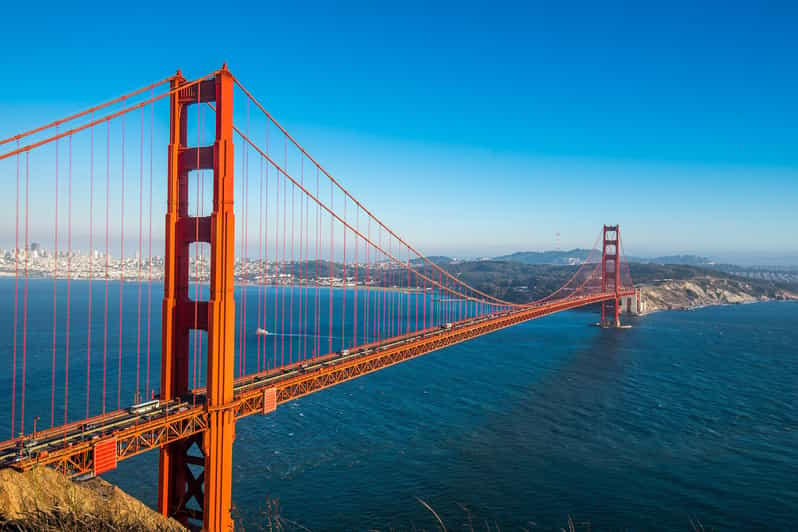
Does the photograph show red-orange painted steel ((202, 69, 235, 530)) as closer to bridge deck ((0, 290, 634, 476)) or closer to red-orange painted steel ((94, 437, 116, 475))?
bridge deck ((0, 290, 634, 476))

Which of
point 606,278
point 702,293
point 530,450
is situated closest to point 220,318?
point 530,450

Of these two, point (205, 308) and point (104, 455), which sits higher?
point (205, 308)

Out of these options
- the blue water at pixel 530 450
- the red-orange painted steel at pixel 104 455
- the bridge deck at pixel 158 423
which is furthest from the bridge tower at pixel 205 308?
the red-orange painted steel at pixel 104 455

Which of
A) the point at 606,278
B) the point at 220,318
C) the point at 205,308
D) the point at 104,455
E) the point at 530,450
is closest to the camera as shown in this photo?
the point at 104,455

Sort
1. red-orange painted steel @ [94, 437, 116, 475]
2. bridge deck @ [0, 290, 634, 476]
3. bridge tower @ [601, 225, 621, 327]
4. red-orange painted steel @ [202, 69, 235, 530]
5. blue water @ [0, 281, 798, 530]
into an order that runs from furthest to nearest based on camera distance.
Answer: bridge tower @ [601, 225, 621, 327], blue water @ [0, 281, 798, 530], red-orange painted steel @ [202, 69, 235, 530], red-orange painted steel @ [94, 437, 116, 475], bridge deck @ [0, 290, 634, 476]

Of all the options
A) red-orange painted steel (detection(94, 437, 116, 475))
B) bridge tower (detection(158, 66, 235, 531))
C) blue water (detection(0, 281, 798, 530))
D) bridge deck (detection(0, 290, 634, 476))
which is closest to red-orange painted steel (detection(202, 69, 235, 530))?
bridge tower (detection(158, 66, 235, 531))

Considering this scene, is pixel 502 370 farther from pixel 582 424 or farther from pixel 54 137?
pixel 54 137

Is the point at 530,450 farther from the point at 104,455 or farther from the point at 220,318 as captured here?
the point at 104,455
